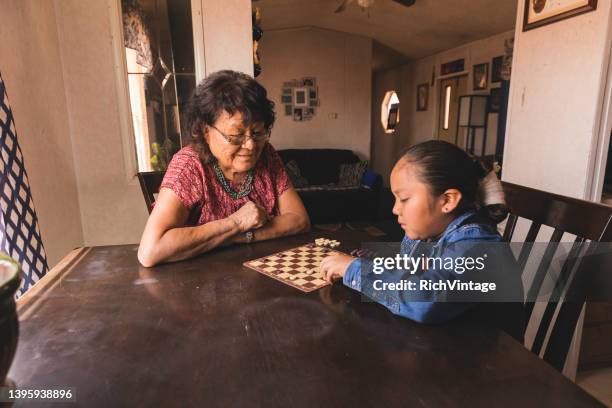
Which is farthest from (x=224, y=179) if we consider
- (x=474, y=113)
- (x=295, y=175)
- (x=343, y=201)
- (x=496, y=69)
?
(x=496, y=69)

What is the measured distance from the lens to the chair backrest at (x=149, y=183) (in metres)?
1.72

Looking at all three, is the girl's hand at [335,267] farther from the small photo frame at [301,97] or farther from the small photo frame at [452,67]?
the small photo frame at [301,97]

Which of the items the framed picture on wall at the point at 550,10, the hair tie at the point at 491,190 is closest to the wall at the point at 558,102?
the framed picture on wall at the point at 550,10

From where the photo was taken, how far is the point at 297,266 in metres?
1.23

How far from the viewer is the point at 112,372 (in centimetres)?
71

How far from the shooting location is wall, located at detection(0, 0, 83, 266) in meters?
1.83

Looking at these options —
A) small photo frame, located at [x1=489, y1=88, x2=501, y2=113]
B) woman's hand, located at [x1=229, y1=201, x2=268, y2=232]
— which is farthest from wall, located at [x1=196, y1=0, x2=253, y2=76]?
small photo frame, located at [x1=489, y1=88, x2=501, y2=113]

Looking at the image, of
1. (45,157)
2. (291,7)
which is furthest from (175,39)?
(291,7)

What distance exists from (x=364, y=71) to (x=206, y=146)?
6.92m

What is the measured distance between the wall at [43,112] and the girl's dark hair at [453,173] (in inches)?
71.7

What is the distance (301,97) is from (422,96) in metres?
2.55

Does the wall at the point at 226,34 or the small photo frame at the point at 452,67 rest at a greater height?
the small photo frame at the point at 452,67

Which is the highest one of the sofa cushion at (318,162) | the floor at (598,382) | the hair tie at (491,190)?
the hair tie at (491,190)

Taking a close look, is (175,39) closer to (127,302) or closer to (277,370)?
(127,302)
